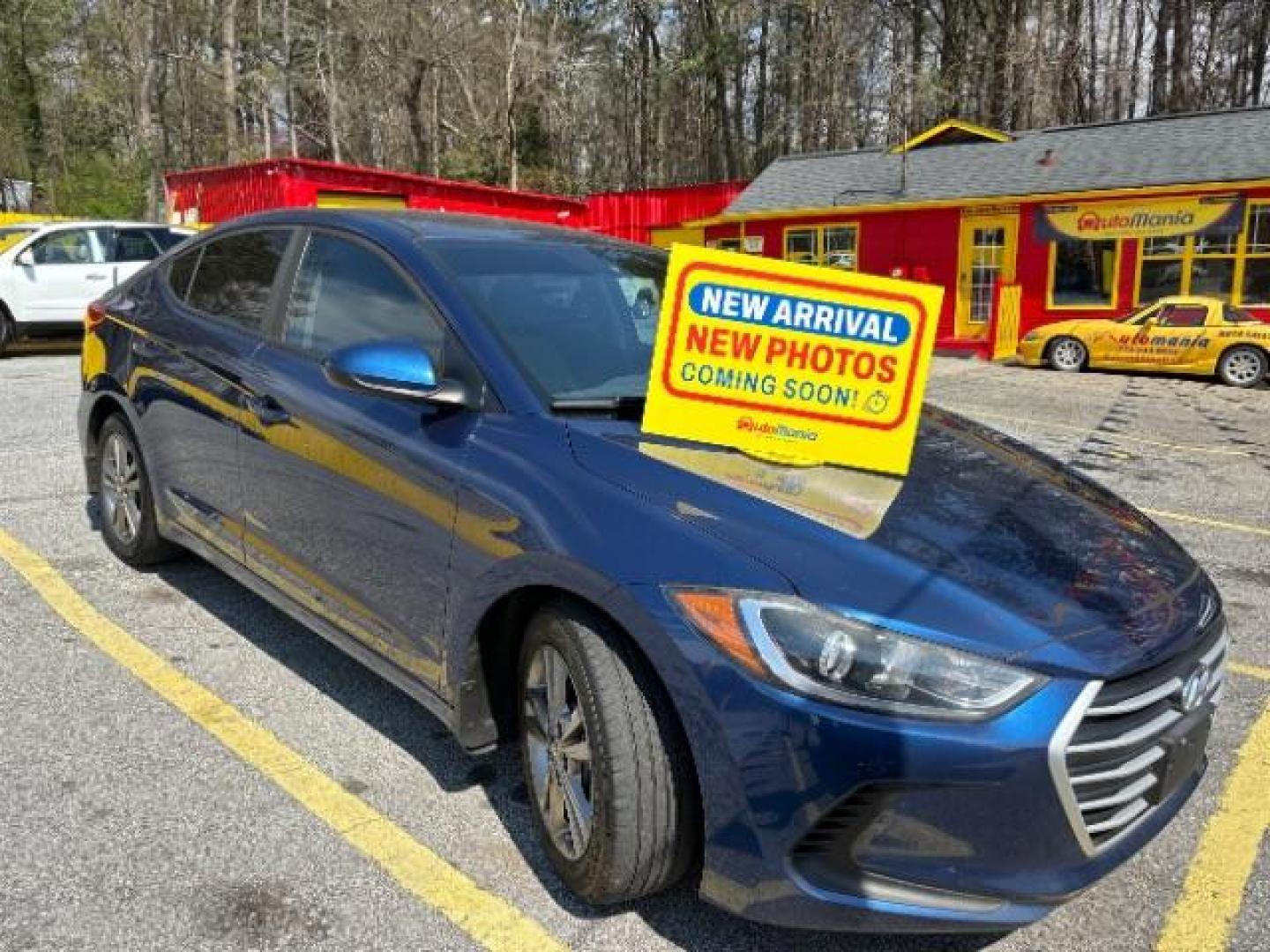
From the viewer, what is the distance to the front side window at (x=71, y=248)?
39.8 feet

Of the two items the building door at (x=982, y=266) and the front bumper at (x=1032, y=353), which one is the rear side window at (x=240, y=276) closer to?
the front bumper at (x=1032, y=353)

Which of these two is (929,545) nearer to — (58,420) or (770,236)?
(58,420)

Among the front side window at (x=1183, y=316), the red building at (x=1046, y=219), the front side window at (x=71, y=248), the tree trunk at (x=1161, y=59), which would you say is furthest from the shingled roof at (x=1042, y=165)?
the tree trunk at (x=1161, y=59)

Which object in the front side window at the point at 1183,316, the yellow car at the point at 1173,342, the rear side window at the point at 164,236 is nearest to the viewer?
the rear side window at the point at 164,236

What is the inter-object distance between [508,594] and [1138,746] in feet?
4.45

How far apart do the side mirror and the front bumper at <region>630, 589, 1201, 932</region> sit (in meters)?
0.99

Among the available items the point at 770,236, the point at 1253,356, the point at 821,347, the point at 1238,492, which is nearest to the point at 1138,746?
the point at 821,347

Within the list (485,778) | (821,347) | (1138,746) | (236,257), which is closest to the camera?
(1138,746)

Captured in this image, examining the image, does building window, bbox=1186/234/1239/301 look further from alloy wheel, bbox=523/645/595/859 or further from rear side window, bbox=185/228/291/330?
alloy wheel, bbox=523/645/595/859

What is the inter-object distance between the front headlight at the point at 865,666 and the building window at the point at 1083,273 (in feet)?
56.5

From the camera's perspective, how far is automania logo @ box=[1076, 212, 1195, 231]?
1619 cm

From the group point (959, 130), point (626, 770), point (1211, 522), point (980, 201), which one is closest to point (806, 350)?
point (626, 770)

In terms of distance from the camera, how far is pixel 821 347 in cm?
255

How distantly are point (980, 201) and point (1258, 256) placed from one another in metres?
4.54
